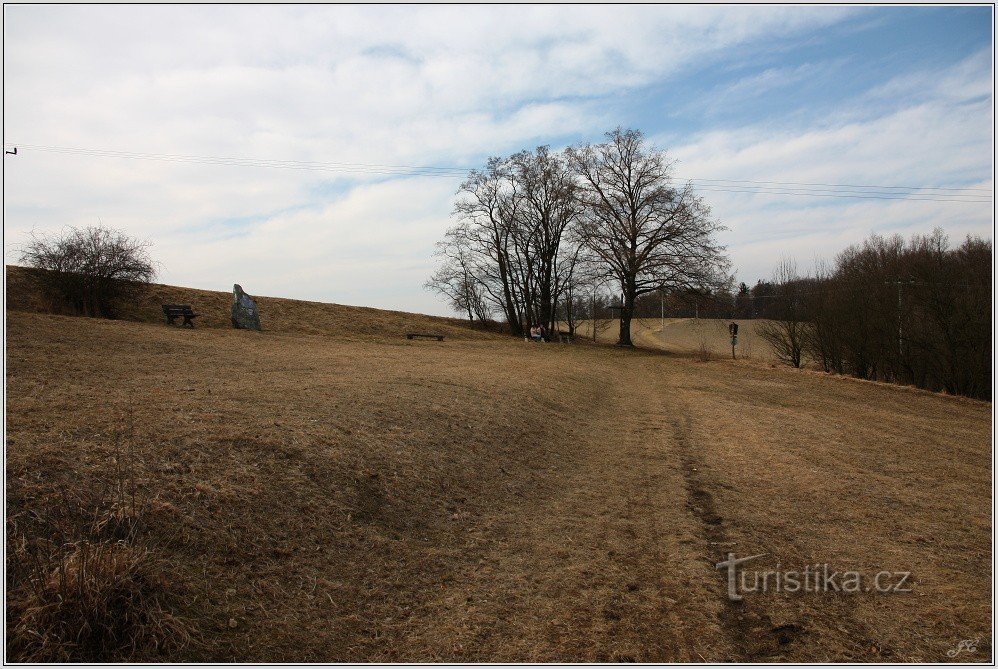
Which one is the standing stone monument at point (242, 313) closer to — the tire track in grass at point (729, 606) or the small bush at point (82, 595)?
the tire track in grass at point (729, 606)

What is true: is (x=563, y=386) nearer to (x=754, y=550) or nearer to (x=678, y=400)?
(x=678, y=400)

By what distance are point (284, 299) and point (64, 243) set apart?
13.9 m

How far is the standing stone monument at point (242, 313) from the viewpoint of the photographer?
25.8 metres

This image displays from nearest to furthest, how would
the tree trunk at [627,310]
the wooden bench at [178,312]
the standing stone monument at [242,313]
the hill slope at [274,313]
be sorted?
the hill slope at [274,313] < the wooden bench at [178,312] < the standing stone monument at [242,313] < the tree trunk at [627,310]

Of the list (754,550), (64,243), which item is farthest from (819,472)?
(64,243)

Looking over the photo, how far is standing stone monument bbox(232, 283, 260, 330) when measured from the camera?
1016 inches

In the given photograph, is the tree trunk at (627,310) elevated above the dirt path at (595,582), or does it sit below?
above

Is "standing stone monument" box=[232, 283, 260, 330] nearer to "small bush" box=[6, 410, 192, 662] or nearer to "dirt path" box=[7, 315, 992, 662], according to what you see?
"dirt path" box=[7, 315, 992, 662]

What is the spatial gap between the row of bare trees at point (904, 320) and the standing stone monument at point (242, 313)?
25.2 meters

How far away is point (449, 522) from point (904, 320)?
26.4 metres

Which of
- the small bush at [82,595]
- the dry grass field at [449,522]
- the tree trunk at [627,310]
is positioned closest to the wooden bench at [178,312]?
the dry grass field at [449,522]

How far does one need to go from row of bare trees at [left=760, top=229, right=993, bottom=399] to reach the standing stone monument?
82.8 ft

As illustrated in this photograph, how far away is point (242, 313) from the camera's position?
25953mm

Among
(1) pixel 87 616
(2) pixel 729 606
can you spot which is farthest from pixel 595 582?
(1) pixel 87 616
